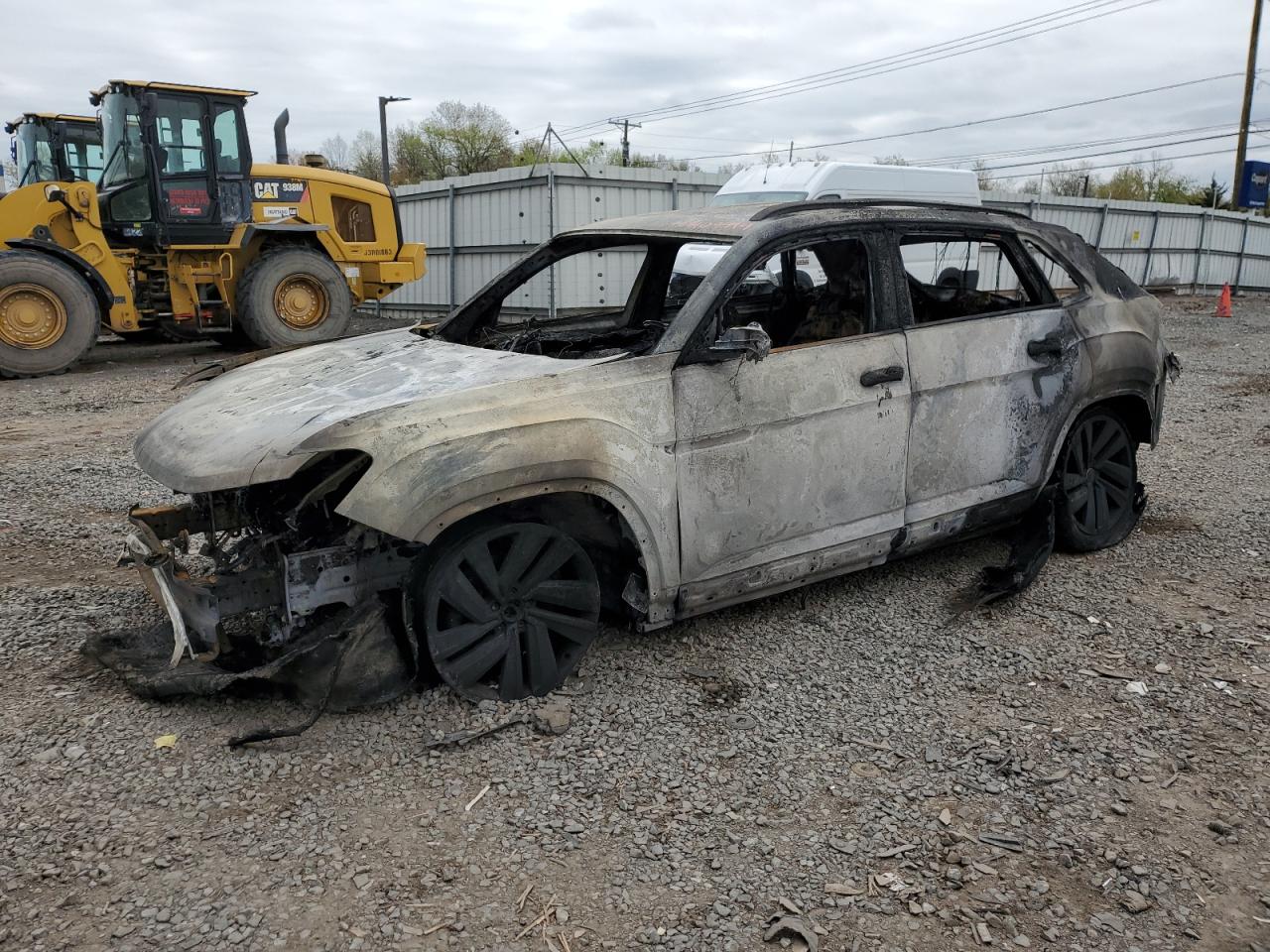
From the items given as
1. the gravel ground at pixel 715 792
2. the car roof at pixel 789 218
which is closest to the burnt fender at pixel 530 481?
the gravel ground at pixel 715 792

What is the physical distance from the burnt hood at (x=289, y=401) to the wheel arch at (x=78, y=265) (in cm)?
819

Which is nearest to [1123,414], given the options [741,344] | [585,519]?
[741,344]

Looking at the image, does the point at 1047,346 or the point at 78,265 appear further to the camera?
the point at 78,265

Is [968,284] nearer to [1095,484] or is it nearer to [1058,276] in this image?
[1058,276]

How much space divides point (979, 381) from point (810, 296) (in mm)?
848

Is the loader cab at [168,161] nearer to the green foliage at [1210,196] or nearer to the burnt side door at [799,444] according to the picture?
the burnt side door at [799,444]

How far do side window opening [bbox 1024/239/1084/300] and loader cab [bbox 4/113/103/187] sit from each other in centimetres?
1242

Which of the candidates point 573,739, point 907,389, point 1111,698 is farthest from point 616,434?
point 1111,698

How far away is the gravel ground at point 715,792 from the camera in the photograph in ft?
7.55

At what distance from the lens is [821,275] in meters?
4.12

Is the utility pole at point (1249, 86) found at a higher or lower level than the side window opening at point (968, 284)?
higher

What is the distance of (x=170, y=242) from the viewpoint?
11.1 meters

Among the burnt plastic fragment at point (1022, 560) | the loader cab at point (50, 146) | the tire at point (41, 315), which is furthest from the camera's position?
the loader cab at point (50, 146)

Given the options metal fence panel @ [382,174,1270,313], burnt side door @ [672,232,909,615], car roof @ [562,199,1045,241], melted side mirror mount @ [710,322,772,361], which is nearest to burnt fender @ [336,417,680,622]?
burnt side door @ [672,232,909,615]
